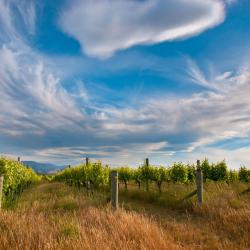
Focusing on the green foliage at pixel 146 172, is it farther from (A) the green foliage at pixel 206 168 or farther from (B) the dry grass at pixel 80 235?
(B) the dry grass at pixel 80 235

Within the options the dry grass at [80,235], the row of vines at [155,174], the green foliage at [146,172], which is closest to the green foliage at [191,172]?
the row of vines at [155,174]

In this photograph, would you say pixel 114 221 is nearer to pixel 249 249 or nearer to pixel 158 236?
pixel 158 236

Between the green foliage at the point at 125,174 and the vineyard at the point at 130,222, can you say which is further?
the green foliage at the point at 125,174

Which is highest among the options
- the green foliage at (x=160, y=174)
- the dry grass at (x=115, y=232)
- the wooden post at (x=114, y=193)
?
the green foliage at (x=160, y=174)

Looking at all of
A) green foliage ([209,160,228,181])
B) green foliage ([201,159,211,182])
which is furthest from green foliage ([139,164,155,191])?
green foliage ([209,160,228,181])

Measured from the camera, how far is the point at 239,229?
31.6ft

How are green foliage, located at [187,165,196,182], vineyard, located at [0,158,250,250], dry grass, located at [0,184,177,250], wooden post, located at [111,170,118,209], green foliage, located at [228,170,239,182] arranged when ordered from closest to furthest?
1. dry grass, located at [0,184,177,250]
2. vineyard, located at [0,158,250,250]
3. wooden post, located at [111,170,118,209]
4. green foliage, located at [187,165,196,182]
5. green foliage, located at [228,170,239,182]

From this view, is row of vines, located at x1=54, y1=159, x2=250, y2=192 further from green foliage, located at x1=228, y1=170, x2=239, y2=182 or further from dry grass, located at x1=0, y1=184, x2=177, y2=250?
dry grass, located at x1=0, y1=184, x2=177, y2=250

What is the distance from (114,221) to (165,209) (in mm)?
9802

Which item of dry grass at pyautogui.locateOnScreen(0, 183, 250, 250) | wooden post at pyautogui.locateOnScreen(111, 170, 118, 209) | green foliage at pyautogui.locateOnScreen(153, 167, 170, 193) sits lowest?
dry grass at pyautogui.locateOnScreen(0, 183, 250, 250)

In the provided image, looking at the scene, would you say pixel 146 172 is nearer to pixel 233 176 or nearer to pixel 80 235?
pixel 233 176

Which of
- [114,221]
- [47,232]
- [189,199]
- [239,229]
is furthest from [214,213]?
[47,232]

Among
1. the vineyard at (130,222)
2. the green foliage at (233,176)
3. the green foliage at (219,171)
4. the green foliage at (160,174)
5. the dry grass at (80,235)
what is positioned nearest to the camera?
the dry grass at (80,235)

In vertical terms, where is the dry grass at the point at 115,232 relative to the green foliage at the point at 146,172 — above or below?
below
